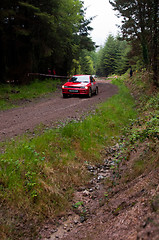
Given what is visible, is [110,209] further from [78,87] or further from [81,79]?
[81,79]

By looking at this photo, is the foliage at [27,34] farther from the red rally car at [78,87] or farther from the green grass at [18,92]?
the red rally car at [78,87]

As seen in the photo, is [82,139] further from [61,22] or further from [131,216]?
[61,22]

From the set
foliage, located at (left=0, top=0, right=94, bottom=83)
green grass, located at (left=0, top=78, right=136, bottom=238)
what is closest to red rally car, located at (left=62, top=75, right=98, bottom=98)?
foliage, located at (left=0, top=0, right=94, bottom=83)

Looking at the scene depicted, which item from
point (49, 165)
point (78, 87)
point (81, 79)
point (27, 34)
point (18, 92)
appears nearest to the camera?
point (49, 165)

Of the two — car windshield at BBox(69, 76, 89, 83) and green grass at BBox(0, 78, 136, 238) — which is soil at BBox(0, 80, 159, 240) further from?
car windshield at BBox(69, 76, 89, 83)

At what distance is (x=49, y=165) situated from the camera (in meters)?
4.88

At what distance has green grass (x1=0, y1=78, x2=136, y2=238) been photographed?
12.7ft

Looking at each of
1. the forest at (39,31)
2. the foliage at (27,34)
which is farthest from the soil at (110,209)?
the foliage at (27,34)

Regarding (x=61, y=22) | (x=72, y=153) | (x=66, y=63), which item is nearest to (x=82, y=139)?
(x=72, y=153)

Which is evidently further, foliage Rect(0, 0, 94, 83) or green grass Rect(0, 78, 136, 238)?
foliage Rect(0, 0, 94, 83)

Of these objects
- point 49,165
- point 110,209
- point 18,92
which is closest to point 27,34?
point 18,92

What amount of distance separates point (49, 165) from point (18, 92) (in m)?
11.3

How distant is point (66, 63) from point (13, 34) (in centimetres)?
1237

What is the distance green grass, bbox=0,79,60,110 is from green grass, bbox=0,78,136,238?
19.4 ft
